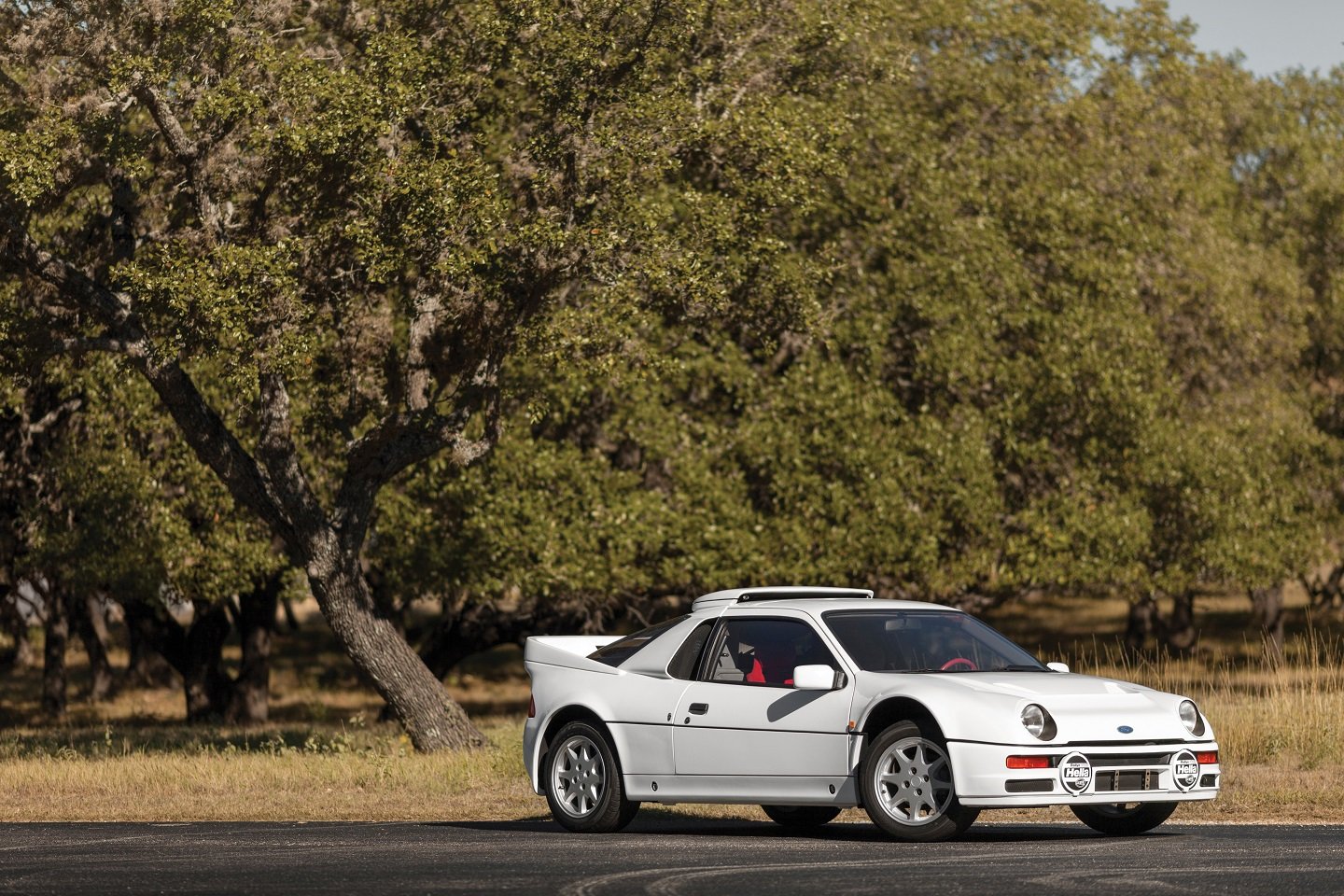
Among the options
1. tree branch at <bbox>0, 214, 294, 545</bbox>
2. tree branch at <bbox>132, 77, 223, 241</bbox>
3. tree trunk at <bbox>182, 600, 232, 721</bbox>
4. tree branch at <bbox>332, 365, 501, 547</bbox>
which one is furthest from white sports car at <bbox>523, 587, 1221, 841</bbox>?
tree trunk at <bbox>182, 600, 232, 721</bbox>

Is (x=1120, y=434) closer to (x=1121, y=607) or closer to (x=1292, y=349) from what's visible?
(x=1292, y=349)

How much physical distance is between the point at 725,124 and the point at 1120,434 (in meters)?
9.63

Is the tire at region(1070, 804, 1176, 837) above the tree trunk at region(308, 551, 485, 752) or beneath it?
beneath

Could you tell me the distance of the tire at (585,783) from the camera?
1177 centimetres

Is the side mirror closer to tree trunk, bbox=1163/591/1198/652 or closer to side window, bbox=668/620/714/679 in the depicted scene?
side window, bbox=668/620/714/679

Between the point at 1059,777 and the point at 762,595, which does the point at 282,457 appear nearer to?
the point at 762,595

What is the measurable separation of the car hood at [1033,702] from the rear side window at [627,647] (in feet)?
5.96

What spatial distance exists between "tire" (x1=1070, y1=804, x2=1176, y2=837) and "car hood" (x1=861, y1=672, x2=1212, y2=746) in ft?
2.04

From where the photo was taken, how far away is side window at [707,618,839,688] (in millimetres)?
11383

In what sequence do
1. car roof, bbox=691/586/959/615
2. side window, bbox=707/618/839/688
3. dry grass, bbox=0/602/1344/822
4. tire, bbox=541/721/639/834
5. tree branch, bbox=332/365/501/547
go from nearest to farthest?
side window, bbox=707/618/839/688 → car roof, bbox=691/586/959/615 → tire, bbox=541/721/639/834 → dry grass, bbox=0/602/1344/822 → tree branch, bbox=332/365/501/547

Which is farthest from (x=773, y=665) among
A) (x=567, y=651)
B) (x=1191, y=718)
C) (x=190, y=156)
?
(x=190, y=156)

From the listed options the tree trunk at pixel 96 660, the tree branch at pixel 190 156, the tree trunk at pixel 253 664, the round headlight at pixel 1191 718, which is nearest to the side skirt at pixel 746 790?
the round headlight at pixel 1191 718

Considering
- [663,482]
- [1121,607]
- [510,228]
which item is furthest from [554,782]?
[1121,607]

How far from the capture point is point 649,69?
1883cm
